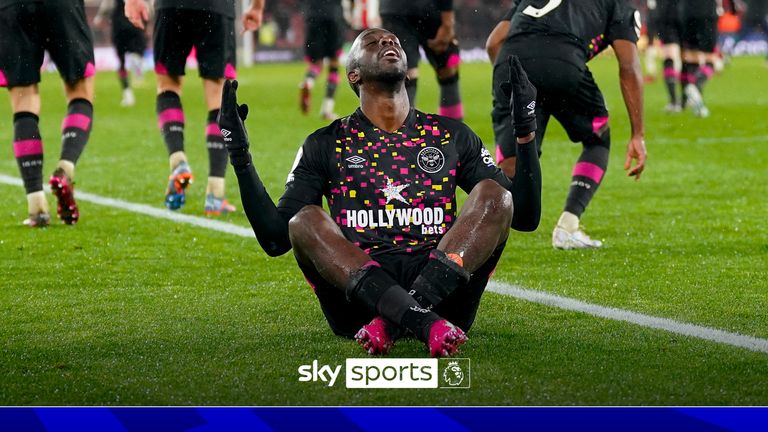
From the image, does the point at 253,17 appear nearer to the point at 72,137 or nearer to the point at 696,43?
the point at 72,137

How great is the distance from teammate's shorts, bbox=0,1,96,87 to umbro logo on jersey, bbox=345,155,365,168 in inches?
115

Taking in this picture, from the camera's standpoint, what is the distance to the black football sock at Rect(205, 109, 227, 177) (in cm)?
749

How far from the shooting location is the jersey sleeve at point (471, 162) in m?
4.55

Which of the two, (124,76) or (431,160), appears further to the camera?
(124,76)

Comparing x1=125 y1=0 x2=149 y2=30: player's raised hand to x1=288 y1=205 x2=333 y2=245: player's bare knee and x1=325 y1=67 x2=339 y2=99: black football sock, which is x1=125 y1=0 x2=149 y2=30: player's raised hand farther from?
x1=325 y1=67 x2=339 y2=99: black football sock

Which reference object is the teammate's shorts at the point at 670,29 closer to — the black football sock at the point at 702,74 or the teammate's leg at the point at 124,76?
the black football sock at the point at 702,74

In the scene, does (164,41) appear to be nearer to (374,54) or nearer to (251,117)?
(374,54)

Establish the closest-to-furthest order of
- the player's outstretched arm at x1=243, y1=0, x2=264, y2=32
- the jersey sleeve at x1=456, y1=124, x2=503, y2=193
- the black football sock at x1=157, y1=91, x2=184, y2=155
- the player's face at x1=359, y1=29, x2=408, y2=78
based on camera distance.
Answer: the player's face at x1=359, y1=29, x2=408, y2=78 < the jersey sleeve at x1=456, y1=124, x2=503, y2=193 < the player's outstretched arm at x1=243, y1=0, x2=264, y2=32 < the black football sock at x1=157, y1=91, x2=184, y2=155

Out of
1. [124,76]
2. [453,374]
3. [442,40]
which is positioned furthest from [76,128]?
[124,76]

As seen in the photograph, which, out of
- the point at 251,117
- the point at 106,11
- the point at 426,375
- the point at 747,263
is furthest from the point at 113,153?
the point at 106,11

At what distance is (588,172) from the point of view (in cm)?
648

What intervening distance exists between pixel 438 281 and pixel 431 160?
50 cm
